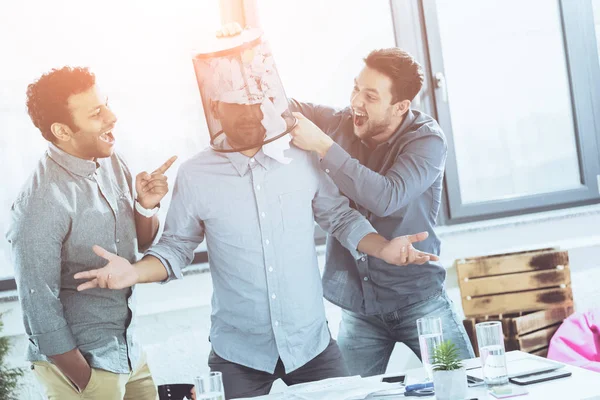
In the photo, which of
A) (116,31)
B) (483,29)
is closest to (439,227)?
(483,29)

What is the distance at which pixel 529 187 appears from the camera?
3674 mm

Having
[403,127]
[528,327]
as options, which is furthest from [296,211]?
[528,327]

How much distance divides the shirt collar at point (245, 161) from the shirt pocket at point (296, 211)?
12cm

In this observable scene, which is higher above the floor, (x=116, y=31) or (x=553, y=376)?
(x=116, y=31)

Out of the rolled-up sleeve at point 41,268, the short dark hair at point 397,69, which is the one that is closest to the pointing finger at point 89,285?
the rolled-up sleeve at point 41,268

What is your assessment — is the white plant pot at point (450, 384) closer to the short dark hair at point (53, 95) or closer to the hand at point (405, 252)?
the hand at point (405, 252)

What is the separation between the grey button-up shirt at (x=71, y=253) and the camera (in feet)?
6.91

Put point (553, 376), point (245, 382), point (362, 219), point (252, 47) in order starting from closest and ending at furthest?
point (553, 376), point (252, 47), point (245, 382), point (362, 219)

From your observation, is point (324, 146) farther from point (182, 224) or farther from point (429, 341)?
point (429, 341)

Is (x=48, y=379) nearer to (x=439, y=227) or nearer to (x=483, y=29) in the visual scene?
(x=439, y=227)

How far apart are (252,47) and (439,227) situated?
1801mm

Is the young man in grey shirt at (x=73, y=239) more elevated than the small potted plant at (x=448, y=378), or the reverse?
the young man in grey shirt at (x=73, y=239)

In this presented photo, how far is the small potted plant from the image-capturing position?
5.56 ft

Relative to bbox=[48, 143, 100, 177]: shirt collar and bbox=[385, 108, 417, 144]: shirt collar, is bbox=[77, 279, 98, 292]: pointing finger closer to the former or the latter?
bbox=[48, 143, 100, 177]: shirt collar
